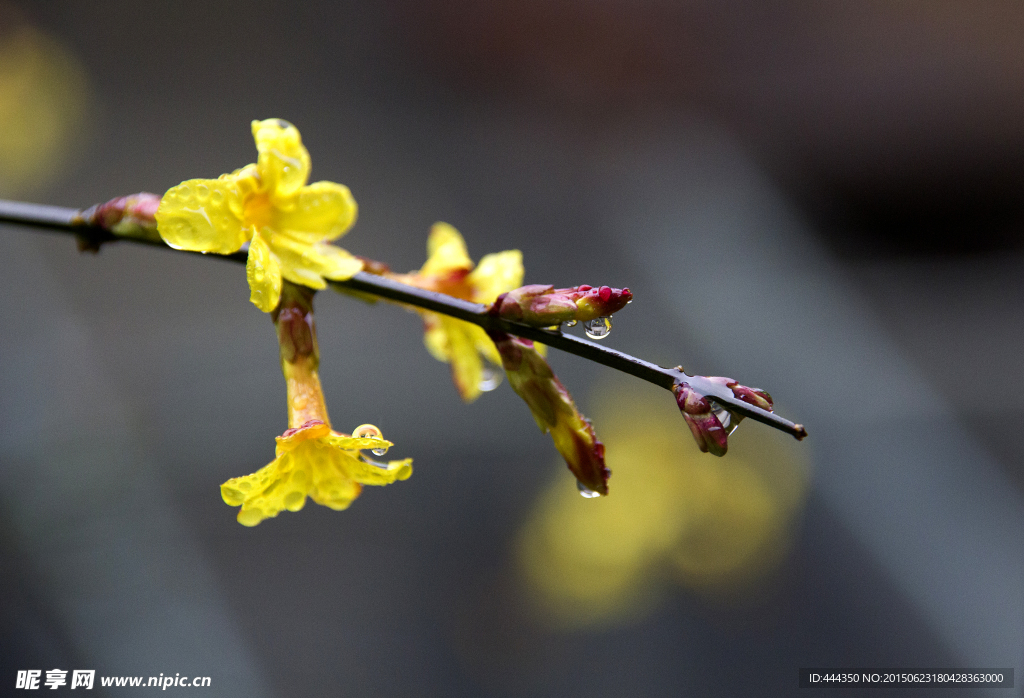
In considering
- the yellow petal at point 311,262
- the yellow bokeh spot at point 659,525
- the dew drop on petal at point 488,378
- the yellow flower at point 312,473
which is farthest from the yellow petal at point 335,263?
the yellow bokeh spot at point 659,525

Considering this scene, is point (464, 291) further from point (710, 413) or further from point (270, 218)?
point (710, 413)

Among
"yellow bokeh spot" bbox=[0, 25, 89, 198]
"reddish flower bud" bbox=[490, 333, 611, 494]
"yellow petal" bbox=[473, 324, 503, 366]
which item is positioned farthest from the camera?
"yellow bokeh spot" bbox=[0, 25, 89, 198]

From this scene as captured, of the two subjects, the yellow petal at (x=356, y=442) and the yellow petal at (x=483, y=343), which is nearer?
the yellow petal at (x=356, y=442)

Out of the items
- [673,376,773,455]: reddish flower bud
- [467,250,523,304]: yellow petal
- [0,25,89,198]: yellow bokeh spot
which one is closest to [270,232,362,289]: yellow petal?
[467,250,523,304]: yellow petal

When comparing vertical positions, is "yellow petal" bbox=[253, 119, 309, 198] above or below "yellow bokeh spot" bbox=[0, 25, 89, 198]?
below

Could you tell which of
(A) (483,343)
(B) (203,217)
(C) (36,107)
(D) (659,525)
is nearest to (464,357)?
(A) (483,343)

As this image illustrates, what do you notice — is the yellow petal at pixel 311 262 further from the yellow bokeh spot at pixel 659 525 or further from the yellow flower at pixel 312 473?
the yellow bokeh spot at pixel 659 525

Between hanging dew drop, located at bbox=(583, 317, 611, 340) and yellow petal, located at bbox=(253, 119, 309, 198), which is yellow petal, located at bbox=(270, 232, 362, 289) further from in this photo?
hanging dew drop, located at bbox=(583, 317, 611, 340)

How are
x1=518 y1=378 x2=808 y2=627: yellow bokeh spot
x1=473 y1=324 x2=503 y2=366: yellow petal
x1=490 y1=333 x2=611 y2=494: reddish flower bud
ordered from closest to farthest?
x1=490 y1=333 x2=611 y2=494: reddish flower bud
x1=473 y1=324 x2=503 y2=366: yellow petal
x1=518 y1=378 x2=808 y2=627: yellow bokeh spot
